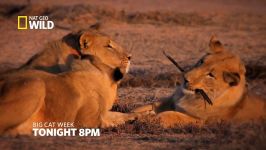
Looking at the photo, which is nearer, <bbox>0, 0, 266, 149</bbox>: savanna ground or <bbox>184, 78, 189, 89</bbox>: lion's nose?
<bbox>0, 0, 266, 149</bbox>: savanna ground

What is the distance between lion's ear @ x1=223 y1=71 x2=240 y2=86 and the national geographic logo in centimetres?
943

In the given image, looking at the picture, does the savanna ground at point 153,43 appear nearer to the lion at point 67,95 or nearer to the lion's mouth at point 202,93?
the lion at point 67,95

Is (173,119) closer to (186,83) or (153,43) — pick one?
(186,83)

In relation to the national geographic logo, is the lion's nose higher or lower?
lower

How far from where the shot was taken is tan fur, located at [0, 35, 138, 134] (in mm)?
8070

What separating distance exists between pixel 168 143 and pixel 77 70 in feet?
6.52

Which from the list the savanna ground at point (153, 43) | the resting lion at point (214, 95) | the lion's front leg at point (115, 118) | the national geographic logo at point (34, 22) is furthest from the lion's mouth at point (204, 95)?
the national geographic logo at point (34, 22)

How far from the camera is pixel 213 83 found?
9.19m

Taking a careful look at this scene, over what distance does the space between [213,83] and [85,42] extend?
159cm

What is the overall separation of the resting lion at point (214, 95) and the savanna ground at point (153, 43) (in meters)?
0.49

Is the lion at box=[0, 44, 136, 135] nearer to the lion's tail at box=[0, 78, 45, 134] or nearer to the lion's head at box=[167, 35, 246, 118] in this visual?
the lion's tail at box=[0, 78, 45, 134]

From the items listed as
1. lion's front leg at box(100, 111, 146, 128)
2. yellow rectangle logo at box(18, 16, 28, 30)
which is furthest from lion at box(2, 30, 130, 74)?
yellow rectangle logo at box(18, 16, 28, 30)

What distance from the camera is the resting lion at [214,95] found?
9112 millimetres

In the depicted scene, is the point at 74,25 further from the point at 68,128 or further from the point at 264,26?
the point at 68,128
